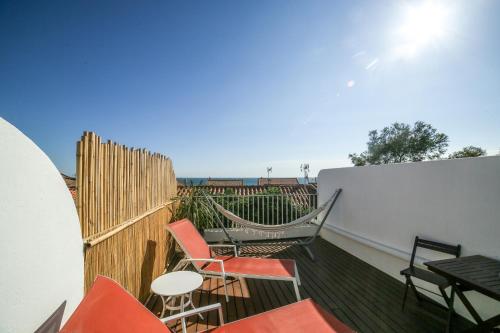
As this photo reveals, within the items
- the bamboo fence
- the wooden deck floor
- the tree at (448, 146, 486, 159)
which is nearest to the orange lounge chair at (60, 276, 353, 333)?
the bamboo fence

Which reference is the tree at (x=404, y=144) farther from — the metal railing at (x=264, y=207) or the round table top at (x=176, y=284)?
the round table top at (x=176, y=284)

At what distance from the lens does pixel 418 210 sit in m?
3.25

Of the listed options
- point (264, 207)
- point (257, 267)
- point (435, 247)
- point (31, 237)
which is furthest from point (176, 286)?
point (264, 207)

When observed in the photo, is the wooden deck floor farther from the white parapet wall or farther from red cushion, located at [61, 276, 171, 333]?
red cushion, located at [61, 276, 171, 333]

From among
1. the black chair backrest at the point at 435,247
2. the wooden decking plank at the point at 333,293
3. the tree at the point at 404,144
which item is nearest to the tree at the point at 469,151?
the tree at the point at 404,144

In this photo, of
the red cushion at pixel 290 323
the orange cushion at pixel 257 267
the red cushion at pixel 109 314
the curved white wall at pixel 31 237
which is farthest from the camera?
the orange cushion at pixel 257 267

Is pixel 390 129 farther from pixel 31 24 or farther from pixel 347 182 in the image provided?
pixel 31 24

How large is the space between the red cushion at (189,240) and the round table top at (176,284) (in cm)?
49

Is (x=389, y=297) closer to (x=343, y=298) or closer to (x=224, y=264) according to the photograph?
(x=343, y=298)

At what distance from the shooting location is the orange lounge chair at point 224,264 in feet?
8.95

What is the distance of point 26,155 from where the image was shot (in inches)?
40.8

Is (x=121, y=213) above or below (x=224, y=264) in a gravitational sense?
above

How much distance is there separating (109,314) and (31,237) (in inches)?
21.8

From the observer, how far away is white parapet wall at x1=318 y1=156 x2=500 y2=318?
8.02ft
